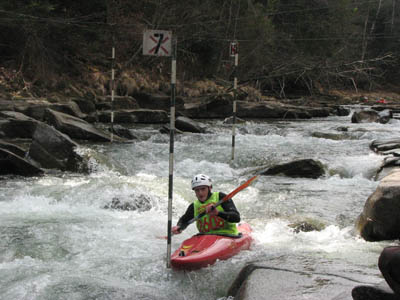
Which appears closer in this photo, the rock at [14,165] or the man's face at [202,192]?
the man's face at [202,192]

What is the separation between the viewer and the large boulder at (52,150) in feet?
24.1

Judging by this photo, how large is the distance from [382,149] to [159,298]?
6292mm

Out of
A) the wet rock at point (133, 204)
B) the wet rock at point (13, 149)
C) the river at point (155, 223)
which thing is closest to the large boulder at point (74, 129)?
the river at point (155, 223)

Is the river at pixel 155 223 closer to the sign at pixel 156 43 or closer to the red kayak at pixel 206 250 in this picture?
the red kayak at pixel 206 250

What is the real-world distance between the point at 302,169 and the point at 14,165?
4.25 metres

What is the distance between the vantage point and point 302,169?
23.4ft

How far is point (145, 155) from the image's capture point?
854cm

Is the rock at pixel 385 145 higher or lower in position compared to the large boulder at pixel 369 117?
higher

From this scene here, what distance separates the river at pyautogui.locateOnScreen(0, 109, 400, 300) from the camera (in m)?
3.31

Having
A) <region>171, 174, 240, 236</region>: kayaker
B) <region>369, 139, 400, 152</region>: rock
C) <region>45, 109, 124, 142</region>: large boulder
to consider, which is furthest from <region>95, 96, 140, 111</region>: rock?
<region>171, 174, 240, 236</region>: kayaker

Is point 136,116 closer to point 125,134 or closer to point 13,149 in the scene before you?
point 125,134

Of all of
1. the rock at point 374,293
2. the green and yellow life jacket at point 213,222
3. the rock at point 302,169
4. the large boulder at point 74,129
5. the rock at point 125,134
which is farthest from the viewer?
the rock at point 125,134

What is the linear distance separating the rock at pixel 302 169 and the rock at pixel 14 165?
364cm

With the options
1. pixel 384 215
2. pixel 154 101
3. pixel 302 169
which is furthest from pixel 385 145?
pixel 154 101
